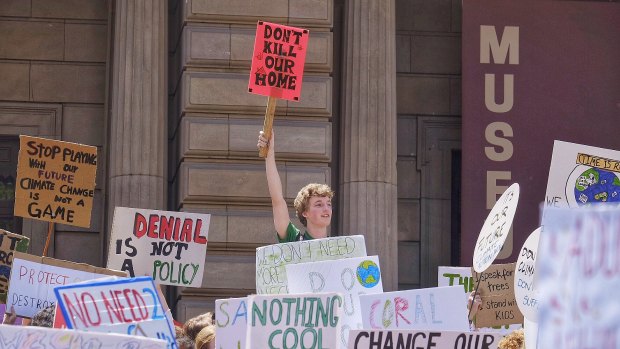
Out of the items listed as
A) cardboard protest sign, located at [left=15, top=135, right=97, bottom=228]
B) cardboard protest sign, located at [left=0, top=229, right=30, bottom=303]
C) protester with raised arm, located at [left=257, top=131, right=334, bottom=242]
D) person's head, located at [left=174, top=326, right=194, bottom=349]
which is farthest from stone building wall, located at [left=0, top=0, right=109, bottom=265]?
person's head, located at [left=174, top=326, right=194, bottom=349]

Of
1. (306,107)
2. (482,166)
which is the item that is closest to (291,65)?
(306,107)

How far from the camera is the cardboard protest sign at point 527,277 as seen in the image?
5949 millimetres

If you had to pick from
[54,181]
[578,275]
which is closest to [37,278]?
[54,181]

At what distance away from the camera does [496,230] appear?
303 inches

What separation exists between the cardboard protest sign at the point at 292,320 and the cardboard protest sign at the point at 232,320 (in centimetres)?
87

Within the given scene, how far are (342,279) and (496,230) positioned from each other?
2.81 ft

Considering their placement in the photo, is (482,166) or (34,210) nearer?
(34,210)

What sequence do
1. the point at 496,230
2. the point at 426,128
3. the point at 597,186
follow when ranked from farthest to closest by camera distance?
the point at 426,128 < the point at 597,186 < the point at 496,230

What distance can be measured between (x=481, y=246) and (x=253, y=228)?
5.95 m

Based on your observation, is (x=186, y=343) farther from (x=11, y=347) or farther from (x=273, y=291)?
(x=11, y=347)

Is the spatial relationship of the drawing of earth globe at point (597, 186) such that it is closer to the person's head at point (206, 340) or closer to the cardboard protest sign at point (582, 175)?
the cardboard protest sign at point (582, 175)

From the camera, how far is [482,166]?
48.1ft

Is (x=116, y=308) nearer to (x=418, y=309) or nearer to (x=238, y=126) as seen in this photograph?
(x=418, y=309)

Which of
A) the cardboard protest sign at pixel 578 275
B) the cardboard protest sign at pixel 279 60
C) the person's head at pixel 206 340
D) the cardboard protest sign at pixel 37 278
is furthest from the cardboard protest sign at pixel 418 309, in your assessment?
the cardboard protest sign at pixel 578 275
